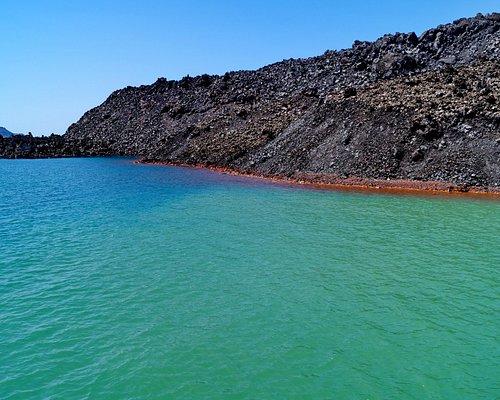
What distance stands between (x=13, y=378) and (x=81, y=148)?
251 feet

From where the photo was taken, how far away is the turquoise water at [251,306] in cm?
831

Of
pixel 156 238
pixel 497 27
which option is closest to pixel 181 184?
pixel 156 238

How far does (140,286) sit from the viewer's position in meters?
12.9

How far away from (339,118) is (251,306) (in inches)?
1314

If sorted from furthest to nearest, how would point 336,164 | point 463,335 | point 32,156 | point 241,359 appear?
point 32,156 → point 336,164 → point 463,335 → point 241,359

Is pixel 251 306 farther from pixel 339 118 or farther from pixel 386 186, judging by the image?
pixel 339 118

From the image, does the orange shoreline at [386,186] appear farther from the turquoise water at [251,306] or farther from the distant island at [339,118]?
the turquoise water at [251,306]

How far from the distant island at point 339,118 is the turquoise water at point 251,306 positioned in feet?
37.9

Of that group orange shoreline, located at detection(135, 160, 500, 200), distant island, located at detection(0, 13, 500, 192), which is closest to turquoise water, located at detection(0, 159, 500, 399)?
orange shoreline, located at detection(135, 160, 500, 200)

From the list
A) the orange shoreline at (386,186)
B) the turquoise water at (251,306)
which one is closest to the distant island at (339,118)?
the orange shoreline at (386,186)

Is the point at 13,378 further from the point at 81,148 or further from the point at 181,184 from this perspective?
the point at 81,148

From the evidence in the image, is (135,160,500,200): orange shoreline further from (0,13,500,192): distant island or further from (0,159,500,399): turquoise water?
(0,159,500,399): turquoise water

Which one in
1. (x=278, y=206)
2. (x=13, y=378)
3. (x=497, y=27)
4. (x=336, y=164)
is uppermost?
(x=497, y=27)

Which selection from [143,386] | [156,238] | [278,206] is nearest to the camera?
[143,386]
